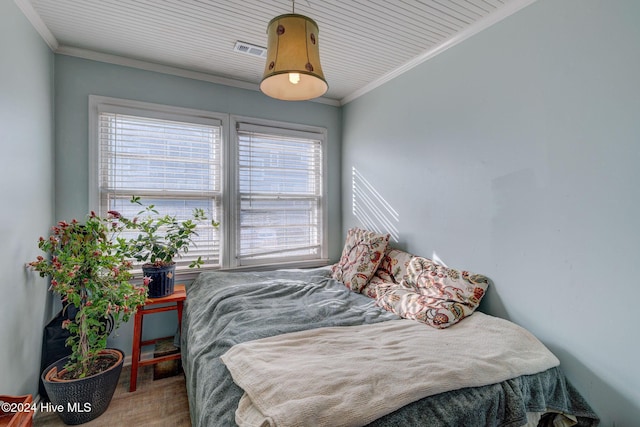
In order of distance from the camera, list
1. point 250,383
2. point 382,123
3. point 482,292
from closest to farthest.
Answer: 1. point 250,383
2. point 482,292
3. point 382,123

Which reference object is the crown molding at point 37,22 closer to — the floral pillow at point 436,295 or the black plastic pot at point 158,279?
the black plastic pot at point 158,279

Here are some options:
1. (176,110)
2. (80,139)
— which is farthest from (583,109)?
(80,139)

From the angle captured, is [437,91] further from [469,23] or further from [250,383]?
[250,383]

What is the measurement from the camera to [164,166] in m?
2.65

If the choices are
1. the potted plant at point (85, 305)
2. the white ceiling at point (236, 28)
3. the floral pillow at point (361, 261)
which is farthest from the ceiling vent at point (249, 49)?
the floral pillow at point (361, 261)

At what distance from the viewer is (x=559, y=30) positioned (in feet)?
5.16

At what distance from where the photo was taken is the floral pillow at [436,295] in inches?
68.7

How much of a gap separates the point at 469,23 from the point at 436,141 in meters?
0.78

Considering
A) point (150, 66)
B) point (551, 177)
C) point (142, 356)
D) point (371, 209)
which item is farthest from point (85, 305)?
point (551, 177)

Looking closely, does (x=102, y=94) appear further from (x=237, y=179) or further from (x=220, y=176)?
(x=237, y=179)

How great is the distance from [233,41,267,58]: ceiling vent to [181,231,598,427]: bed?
1821 mm

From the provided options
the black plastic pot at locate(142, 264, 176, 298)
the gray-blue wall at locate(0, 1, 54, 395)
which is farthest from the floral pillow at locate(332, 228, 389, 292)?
the gray-blue wall at locate(0, 1, 54, 395)

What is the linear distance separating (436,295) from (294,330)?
0.95 metres

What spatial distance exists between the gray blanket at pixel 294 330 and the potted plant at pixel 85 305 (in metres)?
0.46
